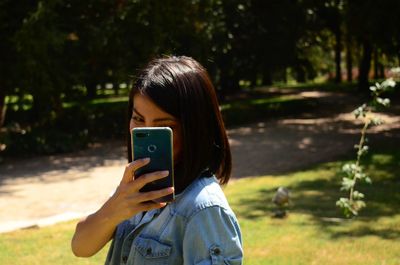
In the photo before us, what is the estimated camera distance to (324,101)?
2728 cm

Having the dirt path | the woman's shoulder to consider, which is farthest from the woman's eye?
the dirt path

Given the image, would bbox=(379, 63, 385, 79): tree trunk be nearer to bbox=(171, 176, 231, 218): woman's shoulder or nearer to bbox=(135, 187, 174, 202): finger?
bbox=(171, 176, 231, 218): woman's shoulder

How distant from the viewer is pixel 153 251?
1632 mm

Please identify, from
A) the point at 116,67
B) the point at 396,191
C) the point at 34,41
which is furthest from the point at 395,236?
the point at 116,67

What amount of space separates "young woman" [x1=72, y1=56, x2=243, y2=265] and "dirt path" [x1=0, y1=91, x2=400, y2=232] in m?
5.74

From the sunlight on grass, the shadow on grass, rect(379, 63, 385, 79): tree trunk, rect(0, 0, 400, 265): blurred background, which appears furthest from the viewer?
rect(379, 63, 385, 79): tree trunk

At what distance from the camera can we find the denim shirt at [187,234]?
1.52 meters

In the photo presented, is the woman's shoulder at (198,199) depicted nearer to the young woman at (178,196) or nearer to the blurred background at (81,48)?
the young woman at (178,196)

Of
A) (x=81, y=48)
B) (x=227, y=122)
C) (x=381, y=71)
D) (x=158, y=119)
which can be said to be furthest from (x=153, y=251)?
(x=381, y=71)

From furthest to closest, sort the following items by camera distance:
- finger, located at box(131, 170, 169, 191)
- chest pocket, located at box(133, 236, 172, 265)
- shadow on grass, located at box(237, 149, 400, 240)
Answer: shadow on grass, located at box(237, 149, 400, 240), chest pocket, located at box(133, 236, 172, 265), finger, located at box(131, 170, 169, 191)

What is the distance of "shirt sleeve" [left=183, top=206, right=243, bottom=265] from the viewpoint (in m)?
1.51

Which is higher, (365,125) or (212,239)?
(212,239)

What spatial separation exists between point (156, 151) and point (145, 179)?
9 centimetres

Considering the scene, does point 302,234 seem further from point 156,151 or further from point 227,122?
point 227,122
